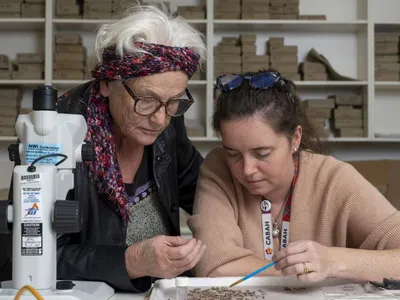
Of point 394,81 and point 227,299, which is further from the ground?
point 394,81

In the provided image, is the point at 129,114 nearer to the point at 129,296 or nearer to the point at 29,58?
the point at 129,296

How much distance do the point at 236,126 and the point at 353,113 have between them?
279 centimetres

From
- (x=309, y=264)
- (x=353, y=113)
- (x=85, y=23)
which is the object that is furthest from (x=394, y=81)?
(x=309, y=264)

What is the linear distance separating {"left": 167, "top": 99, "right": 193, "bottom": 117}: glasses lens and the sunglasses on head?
11 cm

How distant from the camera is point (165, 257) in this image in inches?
50.2

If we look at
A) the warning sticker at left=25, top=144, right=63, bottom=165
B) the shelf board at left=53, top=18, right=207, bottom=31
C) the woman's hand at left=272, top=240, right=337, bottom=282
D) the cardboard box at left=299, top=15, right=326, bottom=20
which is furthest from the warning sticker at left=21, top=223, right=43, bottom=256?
the cardboard box at left=299, top=15, right=326, bottom=20

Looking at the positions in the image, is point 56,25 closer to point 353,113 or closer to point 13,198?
point 353,113

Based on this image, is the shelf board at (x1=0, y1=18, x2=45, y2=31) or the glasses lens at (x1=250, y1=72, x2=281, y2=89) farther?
the shelf board at (x1=0, y1=18, x2=45, y2=31)

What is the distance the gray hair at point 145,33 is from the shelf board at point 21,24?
265 cm

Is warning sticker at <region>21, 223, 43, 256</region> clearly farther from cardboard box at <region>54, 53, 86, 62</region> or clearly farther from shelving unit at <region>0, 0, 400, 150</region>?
cardboard box at <region>54, 53, 86, 62</region>

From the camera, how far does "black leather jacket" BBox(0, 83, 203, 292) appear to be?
1.31 meters

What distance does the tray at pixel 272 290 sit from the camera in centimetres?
117

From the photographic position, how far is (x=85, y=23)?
13.5 feet

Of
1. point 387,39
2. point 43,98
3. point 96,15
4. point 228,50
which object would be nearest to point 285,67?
point 228,50
